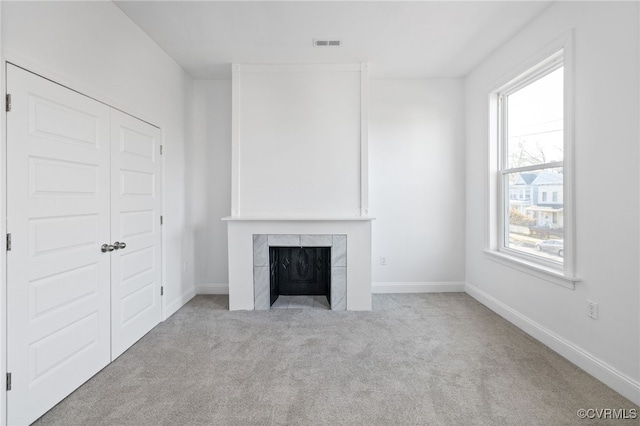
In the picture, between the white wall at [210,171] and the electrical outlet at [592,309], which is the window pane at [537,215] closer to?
the electrical outlet at [592,309]

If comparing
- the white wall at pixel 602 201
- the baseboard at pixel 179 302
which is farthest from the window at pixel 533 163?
Answer: the baseboard at pixel 179 302

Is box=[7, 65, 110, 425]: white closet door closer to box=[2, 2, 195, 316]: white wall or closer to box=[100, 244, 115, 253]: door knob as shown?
box=[100, 244, 115, 253]: door knob

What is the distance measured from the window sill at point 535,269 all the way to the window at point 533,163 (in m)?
0.07

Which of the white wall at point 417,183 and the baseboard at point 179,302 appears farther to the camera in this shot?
the white wall at point 417,183

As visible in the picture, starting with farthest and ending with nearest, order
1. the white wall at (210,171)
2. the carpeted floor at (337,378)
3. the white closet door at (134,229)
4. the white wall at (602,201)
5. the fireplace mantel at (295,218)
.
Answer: the white wall at (210,171) → the fireplace mantel at (295,218) → the white closet door at (134,229) → the white wall at (602,201) → the carpeted floor at (337,378)

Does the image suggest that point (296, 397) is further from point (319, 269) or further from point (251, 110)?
point (251, 110)

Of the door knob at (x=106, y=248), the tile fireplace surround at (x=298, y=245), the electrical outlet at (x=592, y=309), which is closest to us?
the electrical outlet at (x=592, y=309)

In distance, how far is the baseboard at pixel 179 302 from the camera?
3.37 meters

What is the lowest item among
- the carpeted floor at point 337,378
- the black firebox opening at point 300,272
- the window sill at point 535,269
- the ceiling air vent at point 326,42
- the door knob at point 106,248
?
the carpeted floor at point 337,378

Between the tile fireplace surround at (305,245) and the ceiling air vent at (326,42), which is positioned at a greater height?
the ceiling air vent at (326,42)

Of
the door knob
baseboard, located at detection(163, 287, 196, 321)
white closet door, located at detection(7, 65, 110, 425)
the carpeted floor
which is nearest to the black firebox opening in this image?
the carpeted floor

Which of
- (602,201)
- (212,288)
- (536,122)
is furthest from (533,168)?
(212,288)

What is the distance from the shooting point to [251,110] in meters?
3.71

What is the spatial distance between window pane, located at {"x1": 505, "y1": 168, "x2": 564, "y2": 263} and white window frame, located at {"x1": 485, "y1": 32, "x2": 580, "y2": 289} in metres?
0.06
